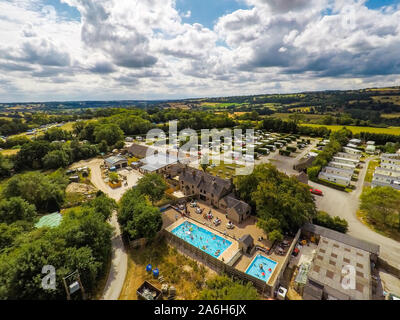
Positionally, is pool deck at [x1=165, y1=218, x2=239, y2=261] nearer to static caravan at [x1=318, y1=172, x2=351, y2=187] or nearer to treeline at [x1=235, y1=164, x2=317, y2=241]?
treeline at [x1=235, y1=164, x2=317, y2=241]

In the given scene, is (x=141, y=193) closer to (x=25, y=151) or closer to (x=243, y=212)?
(x=243, y=212)

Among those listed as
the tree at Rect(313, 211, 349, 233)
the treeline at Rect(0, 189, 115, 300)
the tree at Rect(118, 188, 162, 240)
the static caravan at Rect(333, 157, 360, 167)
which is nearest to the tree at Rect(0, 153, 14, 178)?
the treeline at Rect(0, 189, 115, 300)

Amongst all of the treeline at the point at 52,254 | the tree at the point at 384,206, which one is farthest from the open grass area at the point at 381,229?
the treeline at the point at 52,254

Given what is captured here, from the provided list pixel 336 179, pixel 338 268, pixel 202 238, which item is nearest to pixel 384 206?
pixel 338 268

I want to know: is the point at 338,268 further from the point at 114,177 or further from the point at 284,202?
the point at 114,177
